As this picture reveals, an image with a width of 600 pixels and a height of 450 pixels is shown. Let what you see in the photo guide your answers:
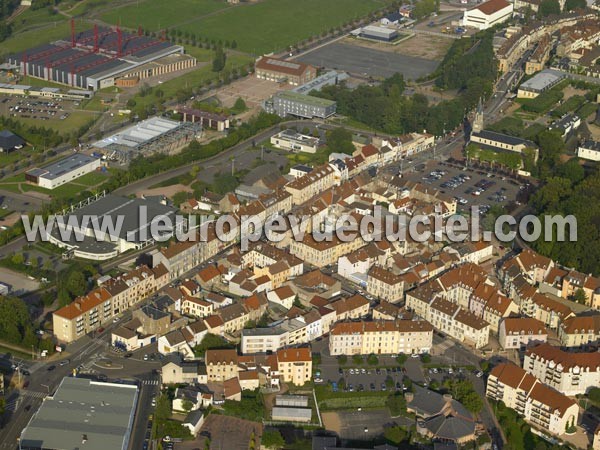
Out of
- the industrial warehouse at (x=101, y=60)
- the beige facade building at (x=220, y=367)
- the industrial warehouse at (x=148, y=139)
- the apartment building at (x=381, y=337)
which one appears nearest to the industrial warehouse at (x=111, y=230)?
the industrial warehouse at (x=148, y=139)

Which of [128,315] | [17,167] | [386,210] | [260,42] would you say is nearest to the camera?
[128,315]

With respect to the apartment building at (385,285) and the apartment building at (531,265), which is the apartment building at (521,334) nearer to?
the apartment building at (531,265)

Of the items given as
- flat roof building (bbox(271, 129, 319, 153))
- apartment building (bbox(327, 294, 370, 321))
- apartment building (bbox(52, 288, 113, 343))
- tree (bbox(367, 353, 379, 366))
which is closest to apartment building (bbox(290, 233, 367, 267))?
apartment building (bbox(327, 294, 370, 321))

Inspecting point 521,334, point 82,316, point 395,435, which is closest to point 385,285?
point 521,334

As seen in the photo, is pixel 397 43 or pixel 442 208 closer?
pixel 442 208

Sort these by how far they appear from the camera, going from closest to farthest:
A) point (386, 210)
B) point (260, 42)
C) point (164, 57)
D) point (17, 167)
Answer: point (386, 210) → point (17, 167) → point (164, 57) → point (260, 42)

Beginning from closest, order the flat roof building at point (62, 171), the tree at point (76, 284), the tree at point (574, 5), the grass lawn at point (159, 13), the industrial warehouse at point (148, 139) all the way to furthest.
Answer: the tree at point (76, 284) < the flat roof building at point (62, 171) < the industrial warehouse at point (148, 139) < the grass lawn at point (159, 13) < the tree at point (574, 5)

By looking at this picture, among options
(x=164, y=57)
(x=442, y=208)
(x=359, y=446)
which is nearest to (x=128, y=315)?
(x=359, y=446)

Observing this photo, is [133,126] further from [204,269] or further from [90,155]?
[204,269]

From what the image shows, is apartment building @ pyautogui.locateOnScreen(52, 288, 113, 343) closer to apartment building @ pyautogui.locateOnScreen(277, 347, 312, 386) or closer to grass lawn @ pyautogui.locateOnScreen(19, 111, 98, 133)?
apartment building @ pyautogui.locateOnScreen(277, 347, 312, 386)
